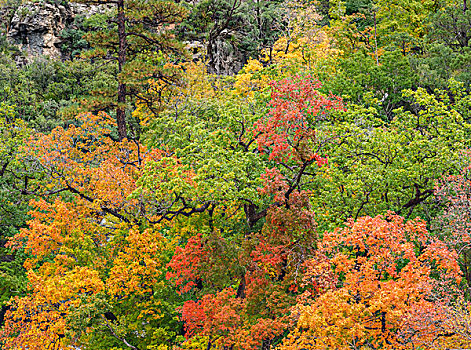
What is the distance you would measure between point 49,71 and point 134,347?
35202mm

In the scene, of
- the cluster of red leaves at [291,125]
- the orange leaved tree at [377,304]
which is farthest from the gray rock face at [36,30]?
the orange leaved tree at [377,304]

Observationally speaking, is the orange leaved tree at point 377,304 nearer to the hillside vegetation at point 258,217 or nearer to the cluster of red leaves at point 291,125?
the hillside vegetation at point 258,217

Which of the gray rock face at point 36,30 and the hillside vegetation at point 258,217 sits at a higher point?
the gray rock face at point 36,30

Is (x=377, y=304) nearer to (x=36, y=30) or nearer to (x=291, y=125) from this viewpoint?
(x=291, y=125)

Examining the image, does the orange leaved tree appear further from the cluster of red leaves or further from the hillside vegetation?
the cluster of red leaves

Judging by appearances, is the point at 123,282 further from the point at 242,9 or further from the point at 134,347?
the point at 242,9

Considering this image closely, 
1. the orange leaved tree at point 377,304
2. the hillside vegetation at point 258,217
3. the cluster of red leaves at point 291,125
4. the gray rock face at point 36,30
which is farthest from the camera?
the gray rock face at point 36,30

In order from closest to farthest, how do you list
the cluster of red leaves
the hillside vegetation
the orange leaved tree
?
the orange leaved tree → the hillside vegetation → the cluster of red leaves

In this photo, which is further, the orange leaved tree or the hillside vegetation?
the hillside vegetation

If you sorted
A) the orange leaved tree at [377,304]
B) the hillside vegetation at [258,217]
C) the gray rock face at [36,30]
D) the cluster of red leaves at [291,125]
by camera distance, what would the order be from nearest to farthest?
the orange leaved tree at [377,304] < the hillside vegetation at [258,217] < the cluster of red leaves at [291,125] < the gray rock face at [36,30]

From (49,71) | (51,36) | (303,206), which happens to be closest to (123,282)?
(303,206)

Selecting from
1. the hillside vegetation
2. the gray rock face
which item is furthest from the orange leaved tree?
the gray rock face

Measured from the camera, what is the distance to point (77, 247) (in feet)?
55.9

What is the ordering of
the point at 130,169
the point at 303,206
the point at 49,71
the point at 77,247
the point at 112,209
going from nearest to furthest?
the point at 303,206
the point at 77,247
the point at 112,209
the point at 130,169
the point at 49,71
